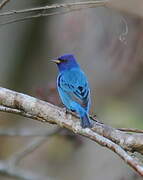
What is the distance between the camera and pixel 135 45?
7.54 metres

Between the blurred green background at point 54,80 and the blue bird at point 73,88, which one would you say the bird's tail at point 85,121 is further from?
the blurred green background at point 54,80

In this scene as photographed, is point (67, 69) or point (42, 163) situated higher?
point (67, 69)

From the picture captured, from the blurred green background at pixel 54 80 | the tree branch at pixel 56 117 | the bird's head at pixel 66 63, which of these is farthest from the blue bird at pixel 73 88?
the blurred green background at pixel 54 80

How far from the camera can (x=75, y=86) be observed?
6.75m

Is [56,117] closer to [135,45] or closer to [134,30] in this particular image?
[135,45]

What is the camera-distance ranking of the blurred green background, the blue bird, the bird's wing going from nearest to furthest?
the blue bird → the bird's wing → the blurred green background

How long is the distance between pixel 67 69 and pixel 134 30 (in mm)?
1293

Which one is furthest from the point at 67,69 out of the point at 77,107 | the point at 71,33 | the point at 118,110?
the point at 118,110

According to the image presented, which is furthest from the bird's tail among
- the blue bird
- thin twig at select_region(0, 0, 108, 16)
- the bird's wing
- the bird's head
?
the bird's head

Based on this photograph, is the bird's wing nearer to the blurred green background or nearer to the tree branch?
the tree branch

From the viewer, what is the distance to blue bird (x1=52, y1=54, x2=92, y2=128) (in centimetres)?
626

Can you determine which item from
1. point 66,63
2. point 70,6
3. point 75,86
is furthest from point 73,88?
point 70,6

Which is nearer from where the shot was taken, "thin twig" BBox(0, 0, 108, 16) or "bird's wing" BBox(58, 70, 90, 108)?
"thin twig" BBox(0, 0, 108, 16)

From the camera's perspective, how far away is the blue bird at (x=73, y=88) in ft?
20.5
